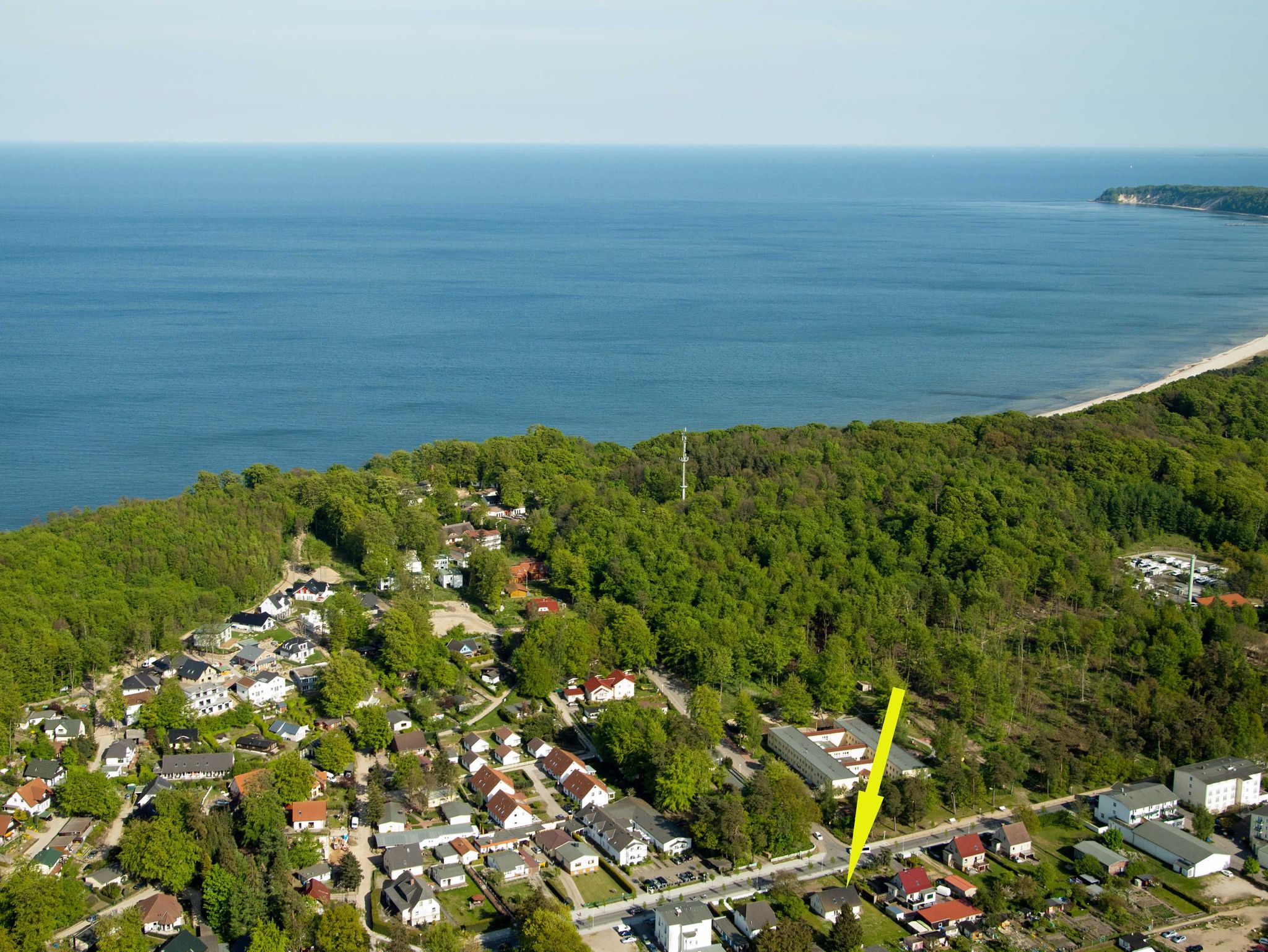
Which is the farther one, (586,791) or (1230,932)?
(586,791)

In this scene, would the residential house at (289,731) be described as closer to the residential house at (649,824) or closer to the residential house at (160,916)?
the residential house at (160,916)

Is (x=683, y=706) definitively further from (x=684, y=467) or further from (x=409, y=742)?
(x=684, y=467)

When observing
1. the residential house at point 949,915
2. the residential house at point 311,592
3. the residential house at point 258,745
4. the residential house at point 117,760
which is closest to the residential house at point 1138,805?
the residential house at point 949,915

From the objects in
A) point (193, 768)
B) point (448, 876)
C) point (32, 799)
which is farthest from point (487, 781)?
point (32, 799)

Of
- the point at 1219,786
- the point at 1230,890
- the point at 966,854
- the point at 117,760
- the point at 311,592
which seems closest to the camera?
the point at 1230,890

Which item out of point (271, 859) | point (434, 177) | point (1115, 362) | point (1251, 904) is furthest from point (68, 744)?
point (434, 177)

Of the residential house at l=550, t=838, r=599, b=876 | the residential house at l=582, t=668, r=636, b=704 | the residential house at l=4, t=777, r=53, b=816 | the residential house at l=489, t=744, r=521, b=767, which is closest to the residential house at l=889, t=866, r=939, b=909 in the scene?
the residential house at l=550, t=838, r=599, b=876

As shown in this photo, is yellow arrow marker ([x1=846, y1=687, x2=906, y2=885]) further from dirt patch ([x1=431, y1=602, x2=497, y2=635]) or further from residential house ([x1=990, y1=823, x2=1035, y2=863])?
dirt patch ([x1=431, y1=602, x2=497, y2=635])
